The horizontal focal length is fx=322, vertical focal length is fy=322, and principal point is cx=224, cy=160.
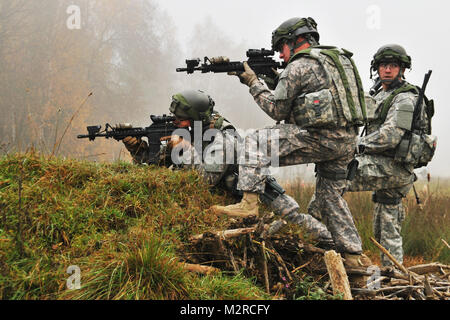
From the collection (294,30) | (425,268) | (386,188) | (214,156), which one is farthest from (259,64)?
(425,268)

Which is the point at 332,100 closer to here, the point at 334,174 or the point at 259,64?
the point at 334,174

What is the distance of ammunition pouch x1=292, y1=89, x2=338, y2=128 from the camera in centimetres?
318

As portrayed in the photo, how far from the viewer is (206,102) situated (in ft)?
14.2

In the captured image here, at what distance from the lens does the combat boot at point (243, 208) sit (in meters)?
3.19

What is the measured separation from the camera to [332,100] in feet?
10.6

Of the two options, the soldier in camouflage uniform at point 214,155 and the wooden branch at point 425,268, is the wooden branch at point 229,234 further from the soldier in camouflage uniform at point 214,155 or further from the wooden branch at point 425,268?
the wooden branch at point 425,268

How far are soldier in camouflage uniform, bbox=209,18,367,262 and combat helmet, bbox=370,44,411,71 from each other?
4.51 ft

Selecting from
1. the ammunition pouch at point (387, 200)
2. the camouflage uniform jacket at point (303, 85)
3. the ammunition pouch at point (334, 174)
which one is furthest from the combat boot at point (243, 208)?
the ammunition pouch at point (387, 200)

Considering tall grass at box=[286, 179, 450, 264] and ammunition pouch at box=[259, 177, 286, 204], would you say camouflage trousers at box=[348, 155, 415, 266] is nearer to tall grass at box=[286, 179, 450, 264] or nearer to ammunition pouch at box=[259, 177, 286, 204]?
tall grass at box=[286, 179, 450, 264]

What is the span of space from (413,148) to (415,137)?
0.48ft

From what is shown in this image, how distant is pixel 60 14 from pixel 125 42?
171 inches

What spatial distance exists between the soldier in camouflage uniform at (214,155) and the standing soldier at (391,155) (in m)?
1.15

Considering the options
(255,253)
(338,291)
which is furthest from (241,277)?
(338,291)

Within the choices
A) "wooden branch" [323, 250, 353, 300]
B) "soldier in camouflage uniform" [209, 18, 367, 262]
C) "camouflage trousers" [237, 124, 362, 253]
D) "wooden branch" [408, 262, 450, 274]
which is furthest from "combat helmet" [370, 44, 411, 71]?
"wooden branch" [323, 250, 353, 300]
